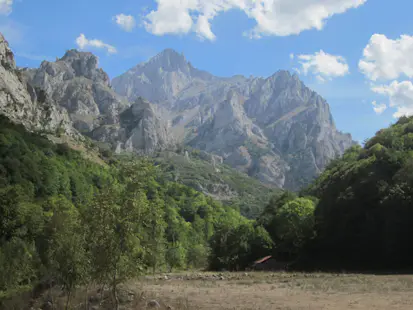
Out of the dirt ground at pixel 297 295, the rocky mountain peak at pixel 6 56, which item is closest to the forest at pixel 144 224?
the dirt ground at pixel 297 295

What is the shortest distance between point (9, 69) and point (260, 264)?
413 feet

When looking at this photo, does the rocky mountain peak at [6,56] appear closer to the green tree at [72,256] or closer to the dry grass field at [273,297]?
the dry grass field at [273,297]

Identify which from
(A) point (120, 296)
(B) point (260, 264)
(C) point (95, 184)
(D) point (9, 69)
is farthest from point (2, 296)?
(D) point (9, 69)

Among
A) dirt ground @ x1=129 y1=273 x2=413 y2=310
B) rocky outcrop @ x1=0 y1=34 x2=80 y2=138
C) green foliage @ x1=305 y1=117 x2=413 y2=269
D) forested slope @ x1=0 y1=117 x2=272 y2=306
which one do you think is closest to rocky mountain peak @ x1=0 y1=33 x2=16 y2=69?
rocky outcrop @ x1=0 y1=34 x2=80 y2=138

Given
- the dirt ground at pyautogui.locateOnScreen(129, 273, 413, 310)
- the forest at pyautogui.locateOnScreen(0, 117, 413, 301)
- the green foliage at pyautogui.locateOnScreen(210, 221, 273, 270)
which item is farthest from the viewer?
the green foliage at pyautogui.locateOnScreen(210, 221, 273, 270)

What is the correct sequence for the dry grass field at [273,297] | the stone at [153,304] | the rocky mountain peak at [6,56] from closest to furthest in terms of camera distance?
the dry grass field at [273,297]
the stone at [153,304]
the rocky mountain peak at [6,56]

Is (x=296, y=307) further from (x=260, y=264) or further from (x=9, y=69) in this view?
(x=9, y=69)

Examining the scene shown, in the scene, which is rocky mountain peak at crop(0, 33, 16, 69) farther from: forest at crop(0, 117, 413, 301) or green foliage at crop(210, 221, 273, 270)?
green foliage at crop(210, 221, 273, 270)

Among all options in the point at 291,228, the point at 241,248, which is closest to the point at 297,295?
the point at 291,228

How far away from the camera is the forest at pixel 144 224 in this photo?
2050cm

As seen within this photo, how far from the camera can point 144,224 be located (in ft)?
69.2

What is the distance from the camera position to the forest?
2050cm

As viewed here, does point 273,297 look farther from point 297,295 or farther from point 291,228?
point 291,228

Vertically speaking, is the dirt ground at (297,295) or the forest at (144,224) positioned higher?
the forest at (144,224)
